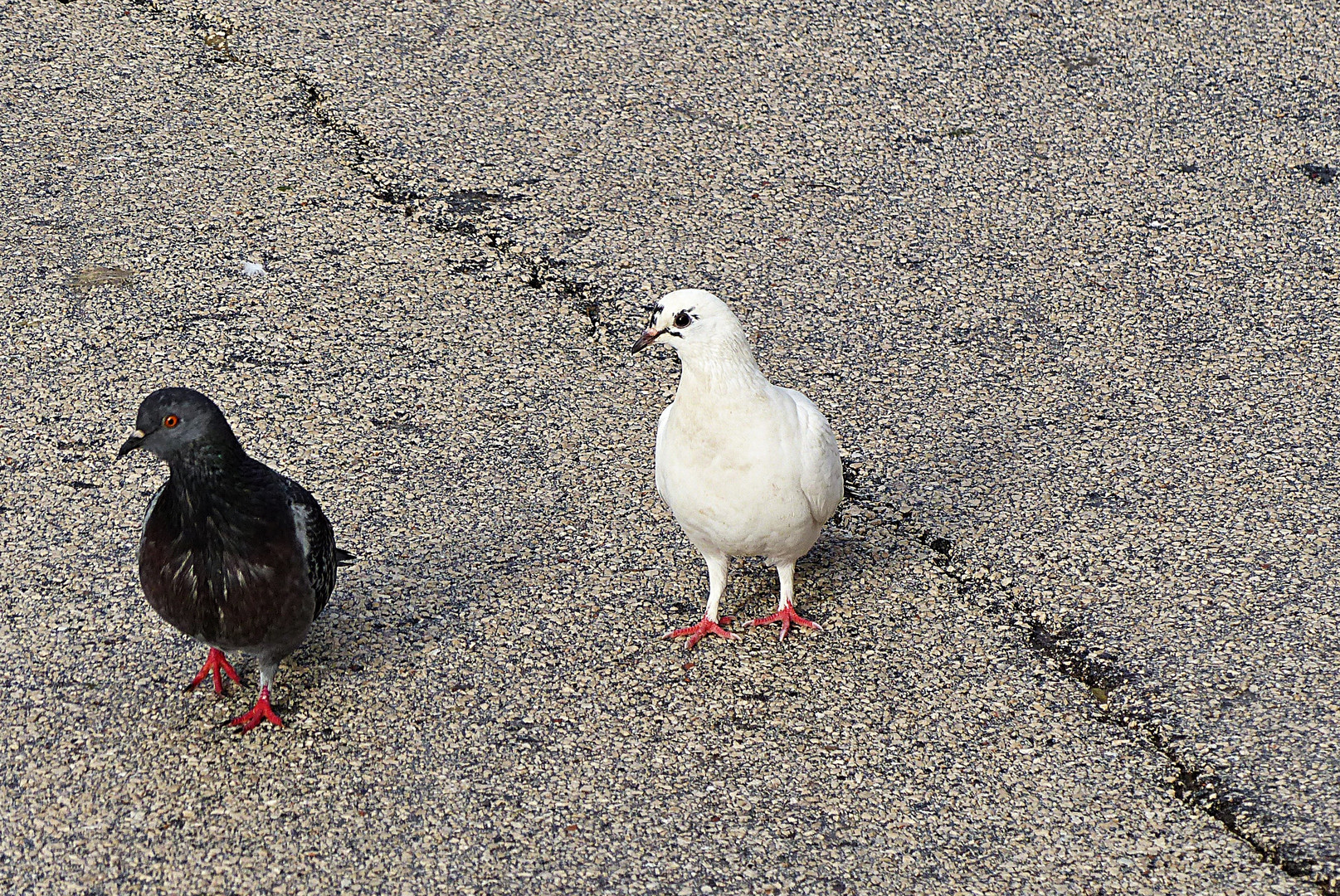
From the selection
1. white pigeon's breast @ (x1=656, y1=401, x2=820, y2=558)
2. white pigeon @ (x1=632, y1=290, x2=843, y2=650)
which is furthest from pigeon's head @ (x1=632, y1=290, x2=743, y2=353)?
white pigeon's breast @ (x1=656, y1=401, x2=820, y2=558)

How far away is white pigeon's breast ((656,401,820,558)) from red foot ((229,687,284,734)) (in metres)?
1.13

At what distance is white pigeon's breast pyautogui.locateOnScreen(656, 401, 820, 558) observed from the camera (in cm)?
366

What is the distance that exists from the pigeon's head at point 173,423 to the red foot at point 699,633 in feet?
4.31

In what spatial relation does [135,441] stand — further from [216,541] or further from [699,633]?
[699,633]

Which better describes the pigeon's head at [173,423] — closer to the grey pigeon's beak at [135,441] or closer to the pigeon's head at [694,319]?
the grey pigeon's beak at [135,441]

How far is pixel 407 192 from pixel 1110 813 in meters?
3.74

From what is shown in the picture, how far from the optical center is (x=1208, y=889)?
3.13 m

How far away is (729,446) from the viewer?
3.66 metres

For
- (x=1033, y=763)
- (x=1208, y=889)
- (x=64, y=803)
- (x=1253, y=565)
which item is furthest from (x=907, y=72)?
(x=64, y=803)

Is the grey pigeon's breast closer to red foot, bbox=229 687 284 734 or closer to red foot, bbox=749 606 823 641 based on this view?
red foot, bbox=229 687 284 734

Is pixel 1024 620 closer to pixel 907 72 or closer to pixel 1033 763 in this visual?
pixel 1033 763

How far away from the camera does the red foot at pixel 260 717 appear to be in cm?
360

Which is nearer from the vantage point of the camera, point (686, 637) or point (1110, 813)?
point (1110, 813)

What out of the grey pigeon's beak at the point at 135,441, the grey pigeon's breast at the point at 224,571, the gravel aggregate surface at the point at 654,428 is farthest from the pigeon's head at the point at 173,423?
Answer: the gravel aggregate surface at the point at 654,428
